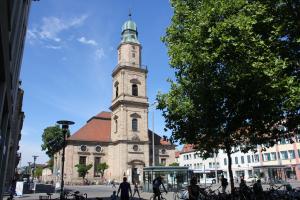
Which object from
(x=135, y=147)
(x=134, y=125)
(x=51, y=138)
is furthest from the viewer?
(x=51, y=138)

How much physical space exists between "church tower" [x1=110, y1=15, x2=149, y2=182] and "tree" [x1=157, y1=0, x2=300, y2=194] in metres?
44.1

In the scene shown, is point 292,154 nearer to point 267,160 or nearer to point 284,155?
point 284,155

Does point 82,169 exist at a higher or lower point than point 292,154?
lower

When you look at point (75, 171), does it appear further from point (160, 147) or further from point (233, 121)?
point (233, 121)

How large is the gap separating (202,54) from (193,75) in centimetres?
221

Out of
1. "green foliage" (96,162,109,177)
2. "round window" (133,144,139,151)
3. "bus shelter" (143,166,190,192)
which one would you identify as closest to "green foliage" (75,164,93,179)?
"green foliage" (96,162,109,177)

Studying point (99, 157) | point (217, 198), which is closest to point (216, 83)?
point (217, 198)

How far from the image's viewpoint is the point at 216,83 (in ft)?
47.7

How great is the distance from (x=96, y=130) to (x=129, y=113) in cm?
1048

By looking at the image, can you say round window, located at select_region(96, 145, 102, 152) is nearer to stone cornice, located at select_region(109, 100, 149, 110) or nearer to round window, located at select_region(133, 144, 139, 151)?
round window, located at select_region(133, 144, 139, 151)

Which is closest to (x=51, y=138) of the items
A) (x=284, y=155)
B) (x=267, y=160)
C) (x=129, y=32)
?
(x=129, y=32)

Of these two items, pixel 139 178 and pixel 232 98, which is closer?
pixel 232 98

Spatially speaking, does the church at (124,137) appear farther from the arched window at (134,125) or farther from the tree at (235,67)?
the tree at (235,67)

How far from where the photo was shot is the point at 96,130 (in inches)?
2739
